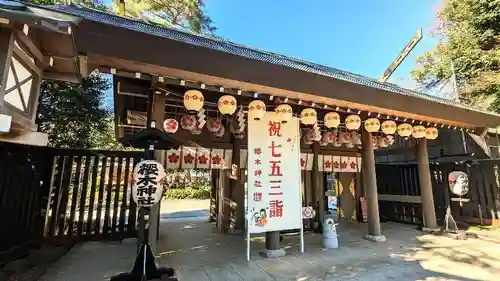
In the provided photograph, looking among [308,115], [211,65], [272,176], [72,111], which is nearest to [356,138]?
[308,115]

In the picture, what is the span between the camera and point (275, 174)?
5.38 metres

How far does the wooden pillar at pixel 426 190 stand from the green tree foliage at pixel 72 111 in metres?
9.64

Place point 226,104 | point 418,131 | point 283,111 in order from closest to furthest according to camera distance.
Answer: point 226,104
point 283,111
point 418,131

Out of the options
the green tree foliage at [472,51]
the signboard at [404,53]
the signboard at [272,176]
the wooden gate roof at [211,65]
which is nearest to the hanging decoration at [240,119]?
the signboard at [272,176]

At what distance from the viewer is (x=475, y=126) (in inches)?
306

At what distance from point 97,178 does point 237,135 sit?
382cm

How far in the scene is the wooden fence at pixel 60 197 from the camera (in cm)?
480

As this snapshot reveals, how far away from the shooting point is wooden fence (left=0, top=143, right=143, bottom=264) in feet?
15.8

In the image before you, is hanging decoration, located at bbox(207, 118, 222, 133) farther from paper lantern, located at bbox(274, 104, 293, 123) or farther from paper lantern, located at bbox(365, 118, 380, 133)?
paper lantern, located at bbox(365, 118, 380, 133)

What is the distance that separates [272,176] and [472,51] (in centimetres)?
1397

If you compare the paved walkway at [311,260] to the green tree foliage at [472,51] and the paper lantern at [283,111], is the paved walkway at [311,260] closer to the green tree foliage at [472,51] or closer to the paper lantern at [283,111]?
the paper lantern at [283,111]

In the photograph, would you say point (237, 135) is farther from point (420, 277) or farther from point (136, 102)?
point (420, 277)

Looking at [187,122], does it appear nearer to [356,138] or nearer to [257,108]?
[257,108]

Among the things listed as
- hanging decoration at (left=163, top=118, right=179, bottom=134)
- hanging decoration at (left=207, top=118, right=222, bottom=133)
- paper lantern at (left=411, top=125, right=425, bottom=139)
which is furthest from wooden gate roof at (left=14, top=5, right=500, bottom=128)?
hanging decoration at (left=207, top=118, right=222, bottom=133)
